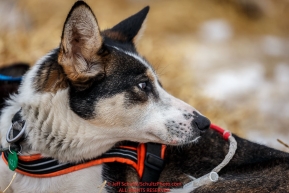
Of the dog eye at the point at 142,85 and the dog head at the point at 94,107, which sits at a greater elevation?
the dog eye at the point at 142,85

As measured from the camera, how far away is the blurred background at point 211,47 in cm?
622

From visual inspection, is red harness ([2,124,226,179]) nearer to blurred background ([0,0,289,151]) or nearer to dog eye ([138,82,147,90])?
dog eye ([138,82,147,90])

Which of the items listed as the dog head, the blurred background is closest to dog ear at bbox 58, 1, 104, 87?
the dog head

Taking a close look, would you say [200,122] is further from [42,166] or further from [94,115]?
[42,166]

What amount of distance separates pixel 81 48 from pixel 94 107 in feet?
1.28

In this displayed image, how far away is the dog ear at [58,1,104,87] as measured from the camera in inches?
117

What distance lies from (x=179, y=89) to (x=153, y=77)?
300 cm

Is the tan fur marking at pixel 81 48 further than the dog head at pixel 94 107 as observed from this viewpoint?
No

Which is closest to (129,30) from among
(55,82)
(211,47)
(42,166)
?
(55,82)

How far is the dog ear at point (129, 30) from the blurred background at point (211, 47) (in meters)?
1.34

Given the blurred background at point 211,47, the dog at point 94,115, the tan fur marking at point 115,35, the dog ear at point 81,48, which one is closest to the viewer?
the dog ear at point 81,48

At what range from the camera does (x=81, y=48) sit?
3.13m

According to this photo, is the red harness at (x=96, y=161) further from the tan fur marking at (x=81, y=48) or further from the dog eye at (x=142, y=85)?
the tan fur marking at (x=81, y=48)

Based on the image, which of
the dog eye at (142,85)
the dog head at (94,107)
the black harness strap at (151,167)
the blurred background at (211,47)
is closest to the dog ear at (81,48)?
the dog head at (94,107)
